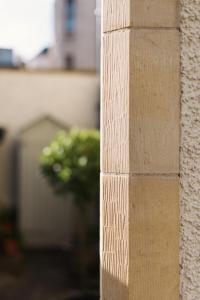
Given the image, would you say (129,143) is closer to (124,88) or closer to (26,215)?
(124,88)

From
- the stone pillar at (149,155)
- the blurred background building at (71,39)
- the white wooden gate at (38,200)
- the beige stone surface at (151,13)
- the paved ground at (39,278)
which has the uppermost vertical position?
the blurred background building at (71,39)

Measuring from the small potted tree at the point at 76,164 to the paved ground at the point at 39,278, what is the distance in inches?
43.4

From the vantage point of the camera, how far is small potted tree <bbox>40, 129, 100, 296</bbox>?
6.00 meters

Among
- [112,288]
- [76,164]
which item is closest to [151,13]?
[112,288]

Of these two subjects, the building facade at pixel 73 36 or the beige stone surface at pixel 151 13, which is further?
the building facade at pixel 73 36

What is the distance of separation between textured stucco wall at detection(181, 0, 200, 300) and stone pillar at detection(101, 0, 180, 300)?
2cm

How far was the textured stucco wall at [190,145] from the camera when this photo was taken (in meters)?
1.08

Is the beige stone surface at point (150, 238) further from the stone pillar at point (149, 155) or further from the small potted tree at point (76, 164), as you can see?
the small potted tree at point (76, 164)

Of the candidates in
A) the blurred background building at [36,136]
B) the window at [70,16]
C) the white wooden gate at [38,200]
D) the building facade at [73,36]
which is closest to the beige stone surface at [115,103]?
the blurred background building at [36,136]

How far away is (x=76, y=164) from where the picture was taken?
602cm

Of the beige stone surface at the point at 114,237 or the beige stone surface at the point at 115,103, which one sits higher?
the beige stone surface at the point at 115,103

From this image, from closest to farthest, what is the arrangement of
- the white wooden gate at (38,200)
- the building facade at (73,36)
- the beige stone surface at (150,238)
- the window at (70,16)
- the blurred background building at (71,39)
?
the beige stone surface at (150,238), the white wooden gate at (38,200), the blurred background building at (71,39), the building facade at (73,36), the window at (70,16)

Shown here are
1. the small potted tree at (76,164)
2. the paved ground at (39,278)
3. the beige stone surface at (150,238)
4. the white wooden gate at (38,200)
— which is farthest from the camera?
the white wooden gate at (38,200)

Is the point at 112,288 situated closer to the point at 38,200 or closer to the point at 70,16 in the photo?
the point at 38,200
